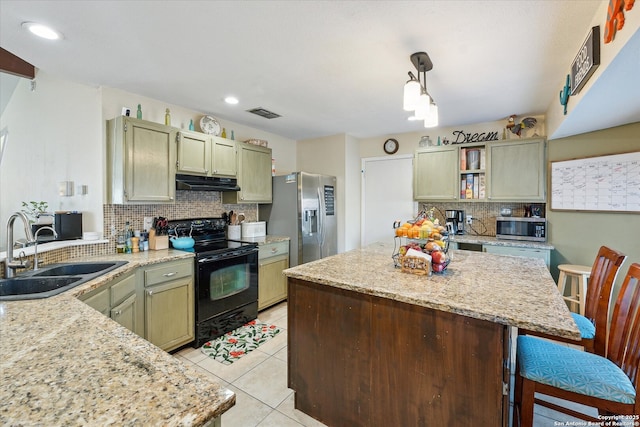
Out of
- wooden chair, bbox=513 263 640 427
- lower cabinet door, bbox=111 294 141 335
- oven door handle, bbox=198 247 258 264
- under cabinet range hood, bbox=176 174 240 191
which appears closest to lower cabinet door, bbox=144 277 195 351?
lower cabinet door, bbox=111 294 141 335

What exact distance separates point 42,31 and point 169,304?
211 centimetres

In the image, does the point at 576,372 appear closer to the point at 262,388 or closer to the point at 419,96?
the point at 419,96

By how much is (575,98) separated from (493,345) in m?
2.10

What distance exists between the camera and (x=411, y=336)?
1.42 metres

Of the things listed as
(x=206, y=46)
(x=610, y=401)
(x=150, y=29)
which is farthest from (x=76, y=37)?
(x=610, y=401)

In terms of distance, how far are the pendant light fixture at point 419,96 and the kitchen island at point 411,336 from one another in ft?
3.43

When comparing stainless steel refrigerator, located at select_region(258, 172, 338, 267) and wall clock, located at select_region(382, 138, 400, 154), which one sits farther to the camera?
wall clock, located at select_region(382, 138, 400, 154)

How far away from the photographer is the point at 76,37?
1870mm

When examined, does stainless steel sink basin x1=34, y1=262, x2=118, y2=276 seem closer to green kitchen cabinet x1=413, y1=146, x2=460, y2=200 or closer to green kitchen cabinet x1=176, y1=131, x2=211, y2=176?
green kitchen cabinet x1=176, y1=131, x2=211, y2=176

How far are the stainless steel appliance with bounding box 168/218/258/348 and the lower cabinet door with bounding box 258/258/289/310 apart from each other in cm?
18

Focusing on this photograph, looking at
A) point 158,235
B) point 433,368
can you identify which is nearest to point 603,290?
point 433,368

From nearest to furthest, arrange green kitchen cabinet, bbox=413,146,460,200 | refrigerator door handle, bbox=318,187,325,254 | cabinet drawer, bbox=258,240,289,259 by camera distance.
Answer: cabinet drawer, bbox=258,240,289,259
green kitchen cabinet, bbox=413,146,460,200
refrigerator door handle, bbox=318,187,325,254

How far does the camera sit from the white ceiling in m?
1.61

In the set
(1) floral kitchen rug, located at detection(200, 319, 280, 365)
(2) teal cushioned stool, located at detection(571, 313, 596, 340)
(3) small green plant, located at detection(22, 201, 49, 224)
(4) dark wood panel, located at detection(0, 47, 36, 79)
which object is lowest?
(1) floral kitchen rug, located at detection(200, 319, 280, 365)
